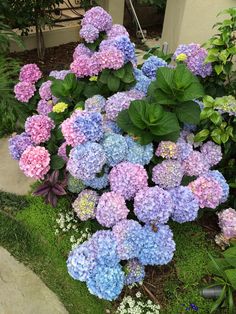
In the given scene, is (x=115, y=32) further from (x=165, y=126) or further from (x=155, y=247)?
(x=155, y=247)

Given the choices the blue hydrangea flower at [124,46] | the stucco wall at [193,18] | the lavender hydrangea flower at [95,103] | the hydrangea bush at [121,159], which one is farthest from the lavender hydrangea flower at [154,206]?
the stucco wall at [193,18]

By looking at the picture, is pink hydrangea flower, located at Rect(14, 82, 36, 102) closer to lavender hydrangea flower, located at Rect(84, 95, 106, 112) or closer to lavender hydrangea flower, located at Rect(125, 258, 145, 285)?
lavender hydrangea flower, located at Rect(84, 95, 106, 112)

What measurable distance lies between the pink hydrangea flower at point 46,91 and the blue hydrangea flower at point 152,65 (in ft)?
2.48

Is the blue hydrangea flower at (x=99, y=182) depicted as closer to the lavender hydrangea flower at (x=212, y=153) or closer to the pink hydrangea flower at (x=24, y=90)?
the lavender hydrangea flower at (x=212, y=153)

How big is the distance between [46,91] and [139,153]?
1.02 meters

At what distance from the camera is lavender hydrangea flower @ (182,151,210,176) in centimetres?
205

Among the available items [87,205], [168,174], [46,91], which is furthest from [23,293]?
[46,91]

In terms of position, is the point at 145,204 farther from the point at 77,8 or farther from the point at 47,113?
the point at 77,8

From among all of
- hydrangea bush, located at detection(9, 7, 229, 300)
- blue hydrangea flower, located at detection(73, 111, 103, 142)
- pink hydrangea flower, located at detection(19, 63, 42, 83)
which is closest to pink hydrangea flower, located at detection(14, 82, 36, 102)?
pink hydrangea flower, located at detection(19, 63, 42, 83)

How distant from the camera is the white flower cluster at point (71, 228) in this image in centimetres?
221

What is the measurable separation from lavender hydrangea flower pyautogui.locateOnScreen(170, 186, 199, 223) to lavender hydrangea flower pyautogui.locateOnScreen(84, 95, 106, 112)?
0.78 m

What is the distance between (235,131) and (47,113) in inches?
53.2

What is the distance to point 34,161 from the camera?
1956mm

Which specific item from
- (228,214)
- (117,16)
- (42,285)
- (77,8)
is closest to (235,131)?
(228,214)
